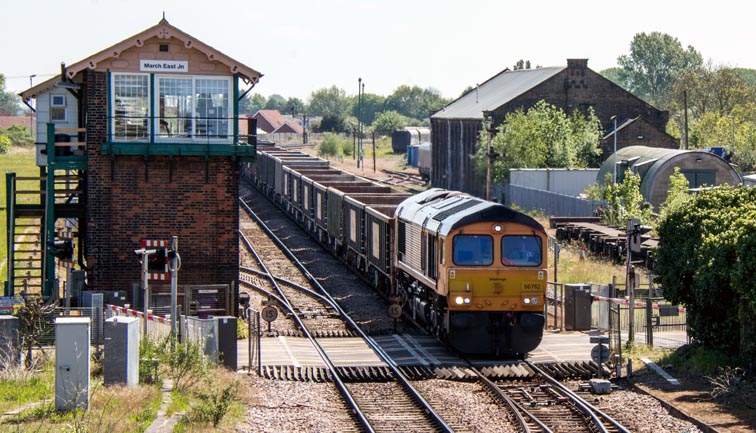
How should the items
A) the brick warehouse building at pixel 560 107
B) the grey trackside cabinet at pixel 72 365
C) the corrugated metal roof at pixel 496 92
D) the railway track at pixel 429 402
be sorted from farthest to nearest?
1. the corrugated metal roof at pixel 496 92
2. the brick warehouse building at pixel 560 107
3. the railway track at pixel 429 402
4. the grey trackside cabinet at pixel 72 365

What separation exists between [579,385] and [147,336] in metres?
7.49

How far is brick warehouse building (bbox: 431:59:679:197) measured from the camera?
2657 inches

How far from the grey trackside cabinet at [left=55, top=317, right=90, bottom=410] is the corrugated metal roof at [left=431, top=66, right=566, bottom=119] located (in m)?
54.7

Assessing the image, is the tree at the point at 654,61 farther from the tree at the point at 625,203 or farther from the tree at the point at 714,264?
the tree at the point at 714,264

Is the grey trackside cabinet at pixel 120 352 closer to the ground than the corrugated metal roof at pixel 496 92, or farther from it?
closer to the ground

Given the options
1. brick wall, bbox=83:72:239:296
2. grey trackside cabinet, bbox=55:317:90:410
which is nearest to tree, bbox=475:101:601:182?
brick wall, bbox=83:72:239:296

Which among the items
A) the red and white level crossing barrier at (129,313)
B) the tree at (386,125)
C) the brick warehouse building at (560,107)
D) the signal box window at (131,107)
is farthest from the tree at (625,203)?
the tree at (386,125)

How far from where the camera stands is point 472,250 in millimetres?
22031

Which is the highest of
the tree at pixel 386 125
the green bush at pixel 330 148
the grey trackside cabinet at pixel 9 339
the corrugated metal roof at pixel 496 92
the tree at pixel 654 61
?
the tree at pixel 654 61

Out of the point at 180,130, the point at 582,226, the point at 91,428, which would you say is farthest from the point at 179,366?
the point at 582,226

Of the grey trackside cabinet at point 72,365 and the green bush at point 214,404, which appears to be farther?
the green bush at point 214,404

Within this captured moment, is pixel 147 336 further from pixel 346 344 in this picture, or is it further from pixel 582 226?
pixel 582 226

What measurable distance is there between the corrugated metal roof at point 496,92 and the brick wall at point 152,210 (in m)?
44.3

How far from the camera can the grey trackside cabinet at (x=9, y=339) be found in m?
17.9
